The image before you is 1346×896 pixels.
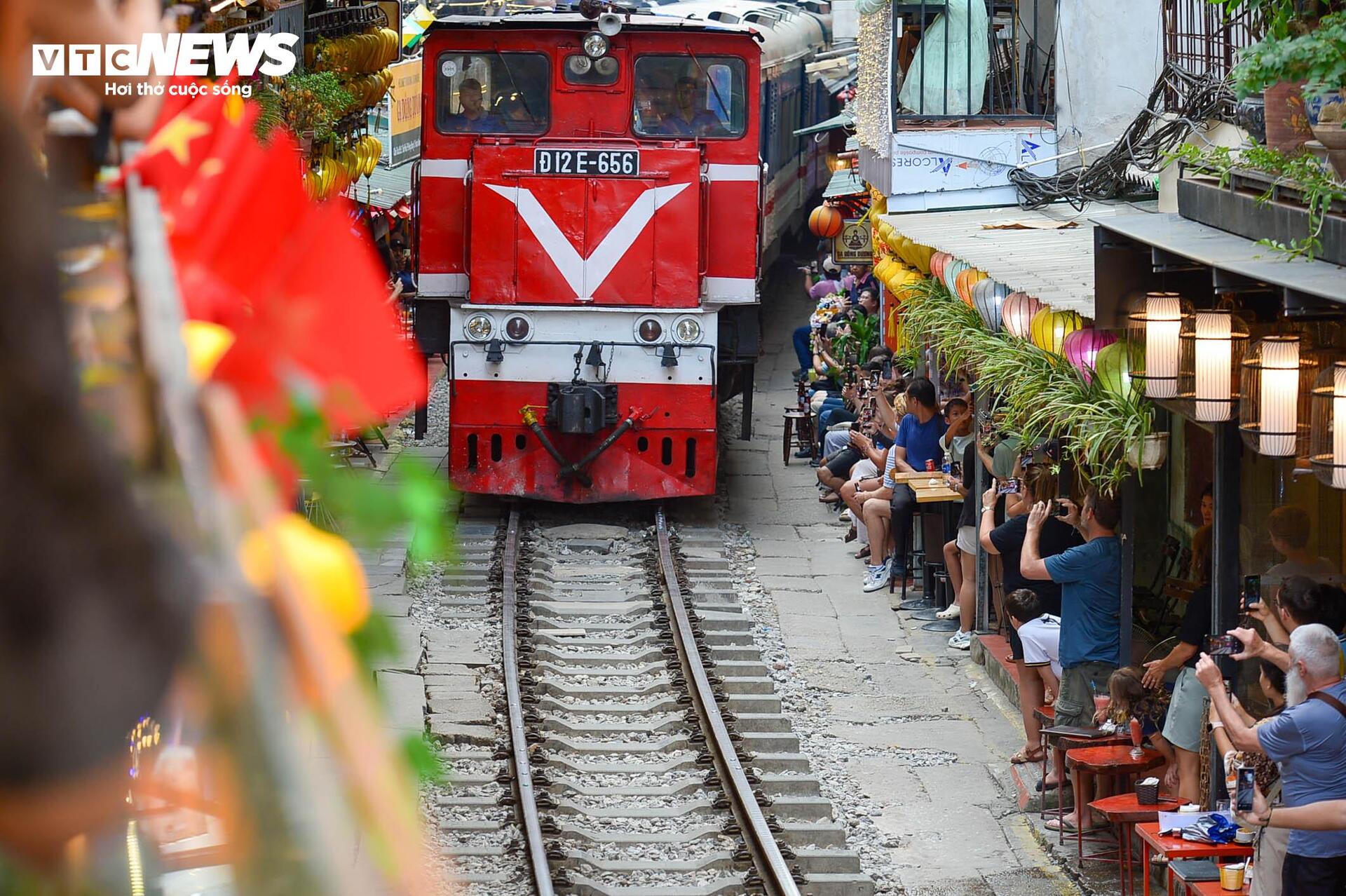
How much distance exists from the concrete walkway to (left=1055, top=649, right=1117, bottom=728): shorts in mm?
600

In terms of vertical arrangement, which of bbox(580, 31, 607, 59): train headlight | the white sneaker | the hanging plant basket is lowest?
the white sneaker

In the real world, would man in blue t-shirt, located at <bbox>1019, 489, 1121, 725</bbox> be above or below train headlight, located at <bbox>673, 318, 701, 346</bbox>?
below

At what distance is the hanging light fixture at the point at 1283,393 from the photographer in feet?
20.3

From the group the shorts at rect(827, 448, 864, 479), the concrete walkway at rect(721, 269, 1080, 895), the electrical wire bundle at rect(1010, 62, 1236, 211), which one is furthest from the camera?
the shorts at rect(827, 448, 864, 479)

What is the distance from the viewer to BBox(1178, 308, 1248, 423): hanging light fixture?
6.76 meters

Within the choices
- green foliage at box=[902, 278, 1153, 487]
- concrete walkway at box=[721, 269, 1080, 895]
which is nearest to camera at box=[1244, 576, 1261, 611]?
green foliage at box=[902, 278, 1153, 487]

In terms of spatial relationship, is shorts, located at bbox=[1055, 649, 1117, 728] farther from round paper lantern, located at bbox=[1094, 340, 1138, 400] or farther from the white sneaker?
the white sneaker

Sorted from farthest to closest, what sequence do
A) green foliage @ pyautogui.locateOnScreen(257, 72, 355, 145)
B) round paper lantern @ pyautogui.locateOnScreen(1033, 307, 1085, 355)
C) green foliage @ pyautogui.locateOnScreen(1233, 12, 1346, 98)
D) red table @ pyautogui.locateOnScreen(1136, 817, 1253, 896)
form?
green foliage @ pyautogui.locateOnScreen(257, 72, 355, 145)
round paper lantern @ pyautogui.locateOnScreen(1033, 307, 1085, 355)
red table @ pyautogui.locateOnScreen(1136, 817, 1253, 896)
green foliage @ pyautogui.locateOnScreen(1233, 12, 1346, 98)

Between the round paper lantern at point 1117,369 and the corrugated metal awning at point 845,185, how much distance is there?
12.0 meters

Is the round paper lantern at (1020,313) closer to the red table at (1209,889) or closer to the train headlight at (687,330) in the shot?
the red table at (1209,889)

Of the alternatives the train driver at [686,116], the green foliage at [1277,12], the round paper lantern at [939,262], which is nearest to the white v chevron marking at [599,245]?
the train driver at [686,116]

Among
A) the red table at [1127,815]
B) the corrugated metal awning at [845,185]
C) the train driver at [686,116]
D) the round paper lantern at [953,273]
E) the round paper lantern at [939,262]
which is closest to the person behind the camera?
the red table at [1127,815]

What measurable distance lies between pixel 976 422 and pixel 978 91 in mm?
5026

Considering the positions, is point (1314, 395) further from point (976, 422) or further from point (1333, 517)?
point (976, 422)
